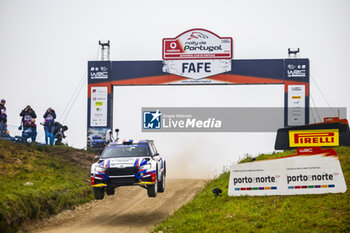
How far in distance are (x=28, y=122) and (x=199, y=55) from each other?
39.5 ft

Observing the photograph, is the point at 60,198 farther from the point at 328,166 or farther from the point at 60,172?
the point at 328,166

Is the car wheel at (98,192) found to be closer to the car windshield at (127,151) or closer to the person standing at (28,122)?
the car windshield at (127,151)

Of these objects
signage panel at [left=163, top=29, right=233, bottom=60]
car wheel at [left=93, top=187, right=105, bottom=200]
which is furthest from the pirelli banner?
signage panel at [left=163, top=29, right=233, bottom=60]

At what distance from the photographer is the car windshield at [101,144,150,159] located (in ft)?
47.2

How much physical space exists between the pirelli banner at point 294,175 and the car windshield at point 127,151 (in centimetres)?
314

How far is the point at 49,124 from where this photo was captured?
24906 mm

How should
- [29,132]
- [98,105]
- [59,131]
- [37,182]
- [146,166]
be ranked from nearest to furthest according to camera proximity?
[146,166] < [37,182] < [29,132] < [59,131] < [98,105]

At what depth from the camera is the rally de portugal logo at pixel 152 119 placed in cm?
2847

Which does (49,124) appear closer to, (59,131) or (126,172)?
(59,131)

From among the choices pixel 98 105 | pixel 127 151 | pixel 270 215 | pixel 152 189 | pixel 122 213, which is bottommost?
pixel 122 213

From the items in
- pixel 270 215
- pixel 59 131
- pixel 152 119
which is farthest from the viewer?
pixel 152 119

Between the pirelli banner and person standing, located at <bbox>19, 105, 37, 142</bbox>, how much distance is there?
550 inches

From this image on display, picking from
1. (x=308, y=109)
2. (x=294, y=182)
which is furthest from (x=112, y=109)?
(x=294, y=182)

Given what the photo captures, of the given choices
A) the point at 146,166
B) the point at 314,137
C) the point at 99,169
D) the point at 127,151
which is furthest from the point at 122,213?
the point at 314,137
